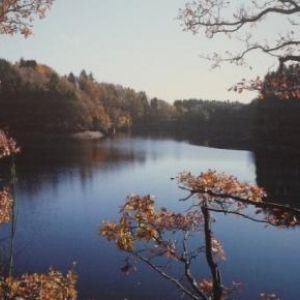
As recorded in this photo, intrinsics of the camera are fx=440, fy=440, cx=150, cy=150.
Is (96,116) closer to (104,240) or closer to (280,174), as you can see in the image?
(280,174)

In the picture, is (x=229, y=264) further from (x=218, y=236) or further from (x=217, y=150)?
(x=217, y=150)

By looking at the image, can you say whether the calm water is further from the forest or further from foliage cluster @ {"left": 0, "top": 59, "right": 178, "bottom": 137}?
foliage cluster @ {"left": 0, "top": 59, "right": 178, "bottom": 137}

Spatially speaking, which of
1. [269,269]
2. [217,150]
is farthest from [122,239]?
[217,150]

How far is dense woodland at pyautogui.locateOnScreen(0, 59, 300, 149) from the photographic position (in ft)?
247

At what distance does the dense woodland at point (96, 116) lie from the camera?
75312 millimetres

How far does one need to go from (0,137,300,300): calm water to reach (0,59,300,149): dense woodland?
1007 inches

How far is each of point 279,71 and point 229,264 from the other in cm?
1543

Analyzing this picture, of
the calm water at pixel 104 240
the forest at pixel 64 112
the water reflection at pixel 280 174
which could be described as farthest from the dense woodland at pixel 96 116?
the calm water at pixel 104 240

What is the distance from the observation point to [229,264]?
21.0m

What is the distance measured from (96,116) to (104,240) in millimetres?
88592

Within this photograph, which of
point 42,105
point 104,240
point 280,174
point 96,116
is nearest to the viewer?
point 104,240

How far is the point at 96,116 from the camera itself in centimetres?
11112

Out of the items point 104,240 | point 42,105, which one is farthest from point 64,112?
point 104,240

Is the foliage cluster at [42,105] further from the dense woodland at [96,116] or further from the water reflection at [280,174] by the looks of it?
the water reflection at [280,174]
